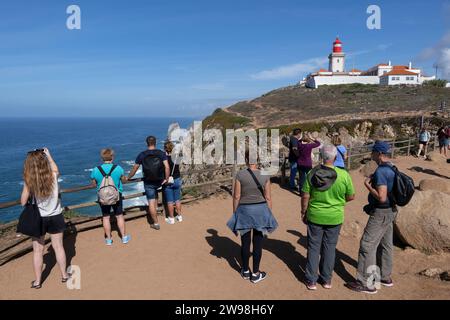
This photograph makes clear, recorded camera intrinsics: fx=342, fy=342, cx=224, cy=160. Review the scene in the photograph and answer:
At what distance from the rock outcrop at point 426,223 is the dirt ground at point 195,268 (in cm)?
18

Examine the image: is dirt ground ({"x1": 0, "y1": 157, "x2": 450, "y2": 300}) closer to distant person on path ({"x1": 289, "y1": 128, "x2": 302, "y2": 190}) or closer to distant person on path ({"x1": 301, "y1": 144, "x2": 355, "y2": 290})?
distant person on path ({"x1": 301, "y1": 144, "x2": 355, "y2": 290})

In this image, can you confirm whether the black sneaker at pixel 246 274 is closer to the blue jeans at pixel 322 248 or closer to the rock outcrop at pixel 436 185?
the blue jeans at pixel 322 248

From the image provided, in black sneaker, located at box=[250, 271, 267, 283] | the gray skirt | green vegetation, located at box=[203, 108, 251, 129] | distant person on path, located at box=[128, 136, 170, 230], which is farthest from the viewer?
green vegetation, located at box=[203, 108, 251, 129]

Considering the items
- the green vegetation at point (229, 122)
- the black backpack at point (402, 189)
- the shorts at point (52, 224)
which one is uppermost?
the green vegetation at point (229, 122)

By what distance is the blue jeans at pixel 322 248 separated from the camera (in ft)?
13.9

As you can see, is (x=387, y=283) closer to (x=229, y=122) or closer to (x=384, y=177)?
(x=384, y=177)

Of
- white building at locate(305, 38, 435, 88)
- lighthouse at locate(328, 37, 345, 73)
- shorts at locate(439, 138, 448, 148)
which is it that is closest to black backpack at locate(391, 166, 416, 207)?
shorts at locate(439, 138, 448, 148)

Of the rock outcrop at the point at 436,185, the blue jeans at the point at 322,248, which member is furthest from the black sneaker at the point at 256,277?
the rock outcrop at the point at 436,185

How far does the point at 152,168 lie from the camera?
20.6 feet

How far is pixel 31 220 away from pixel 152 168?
2370mm

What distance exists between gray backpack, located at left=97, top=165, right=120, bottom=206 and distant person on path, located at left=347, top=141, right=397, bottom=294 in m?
3.71

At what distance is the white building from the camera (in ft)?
241
